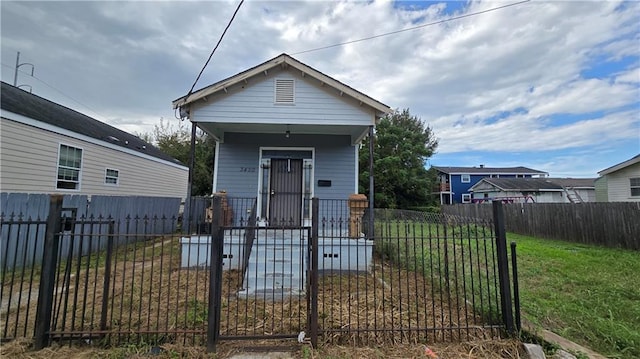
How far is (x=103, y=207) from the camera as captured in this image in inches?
330

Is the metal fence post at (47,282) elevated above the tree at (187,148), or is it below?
below

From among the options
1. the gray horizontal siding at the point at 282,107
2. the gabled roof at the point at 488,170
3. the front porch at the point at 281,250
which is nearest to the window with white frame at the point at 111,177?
the front porch at the point at 281,250

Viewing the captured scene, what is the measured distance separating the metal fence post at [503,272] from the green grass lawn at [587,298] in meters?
0.62

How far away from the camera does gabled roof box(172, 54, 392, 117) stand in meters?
6.66

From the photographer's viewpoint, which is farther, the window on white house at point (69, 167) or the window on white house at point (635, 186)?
the window on white house at point (635, 186)

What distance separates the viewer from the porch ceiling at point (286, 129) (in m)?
7.62

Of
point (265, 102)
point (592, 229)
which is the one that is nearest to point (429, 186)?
point (592, 229)

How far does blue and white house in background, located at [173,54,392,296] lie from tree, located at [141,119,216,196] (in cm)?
1372

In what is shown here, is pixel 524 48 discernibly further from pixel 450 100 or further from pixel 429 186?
pixel 429 186

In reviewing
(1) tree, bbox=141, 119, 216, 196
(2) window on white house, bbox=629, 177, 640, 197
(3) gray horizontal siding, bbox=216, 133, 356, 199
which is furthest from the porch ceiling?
(2) window on white house, bbox=629, 177, 640, 197

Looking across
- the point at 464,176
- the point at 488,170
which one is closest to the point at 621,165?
the point at 464,176

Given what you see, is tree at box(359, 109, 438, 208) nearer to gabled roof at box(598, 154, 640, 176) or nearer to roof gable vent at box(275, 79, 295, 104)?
gabled roof at box(598, 154, 640, 176)

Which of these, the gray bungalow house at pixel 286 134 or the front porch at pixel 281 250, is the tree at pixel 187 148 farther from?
the front porch at pixel 281 250

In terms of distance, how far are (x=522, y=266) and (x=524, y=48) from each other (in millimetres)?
8044
